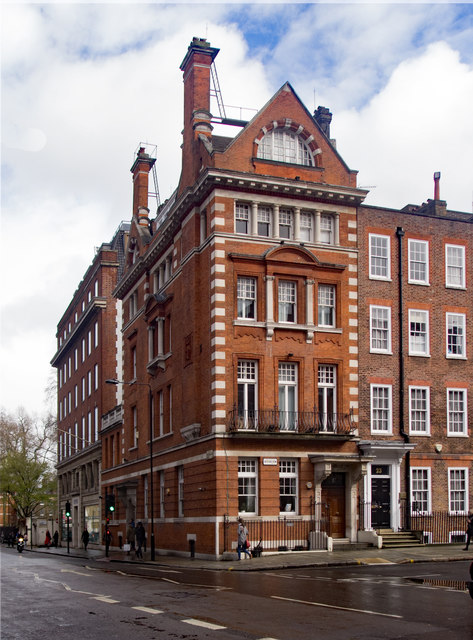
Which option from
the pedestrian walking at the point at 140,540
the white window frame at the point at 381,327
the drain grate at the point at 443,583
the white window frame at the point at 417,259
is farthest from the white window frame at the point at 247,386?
the drain grate at the point at 443,583

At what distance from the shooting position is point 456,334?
39.1 metres

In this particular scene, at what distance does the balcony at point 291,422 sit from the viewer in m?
33.4

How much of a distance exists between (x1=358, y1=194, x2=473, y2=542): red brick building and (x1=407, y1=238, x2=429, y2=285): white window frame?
0.05m

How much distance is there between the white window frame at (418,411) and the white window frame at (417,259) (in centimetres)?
504

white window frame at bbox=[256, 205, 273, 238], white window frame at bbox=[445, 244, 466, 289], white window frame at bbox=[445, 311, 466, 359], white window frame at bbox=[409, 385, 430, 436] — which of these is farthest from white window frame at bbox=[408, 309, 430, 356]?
→ white window frame at bbox=[256, 205, 273, 238]

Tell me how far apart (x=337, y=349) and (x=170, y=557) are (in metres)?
12.5

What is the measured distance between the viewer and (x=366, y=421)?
3628cm

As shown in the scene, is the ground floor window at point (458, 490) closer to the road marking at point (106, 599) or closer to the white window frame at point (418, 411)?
the white window frame at point (418, 411)

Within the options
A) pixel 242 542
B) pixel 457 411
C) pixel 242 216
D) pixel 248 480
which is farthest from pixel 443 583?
pixel 242 216

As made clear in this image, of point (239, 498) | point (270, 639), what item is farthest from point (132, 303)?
point (270, 639)

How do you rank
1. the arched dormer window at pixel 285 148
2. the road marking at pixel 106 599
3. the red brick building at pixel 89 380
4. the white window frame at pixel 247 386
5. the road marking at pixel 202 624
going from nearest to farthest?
the road marking at pixel 202 624 < the road marking at pixel 106 599 < the white window frame at pixel 247 386 < the arched dormer window at pixel 285 148 < the red brick building at pixel 89 380

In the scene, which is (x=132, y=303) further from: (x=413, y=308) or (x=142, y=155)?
(x=413, y=308)

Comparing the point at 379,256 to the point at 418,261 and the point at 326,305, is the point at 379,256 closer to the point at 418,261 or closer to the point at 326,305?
the point at 418,261

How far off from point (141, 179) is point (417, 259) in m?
21.4
